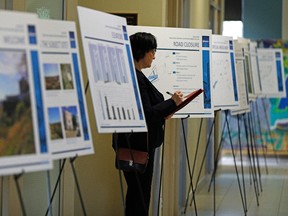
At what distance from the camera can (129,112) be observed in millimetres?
4559

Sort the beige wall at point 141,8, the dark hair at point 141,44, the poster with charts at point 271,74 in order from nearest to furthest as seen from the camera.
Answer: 1. the dark hair at point 141,44
2. the beige wall at point 141,8
3. the poster with charts at point 271,74

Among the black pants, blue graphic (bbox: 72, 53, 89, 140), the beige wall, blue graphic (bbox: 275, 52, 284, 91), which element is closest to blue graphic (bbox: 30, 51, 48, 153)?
blue graphic (bbox: 72, 53, 89, 140)

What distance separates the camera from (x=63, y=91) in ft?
12.6

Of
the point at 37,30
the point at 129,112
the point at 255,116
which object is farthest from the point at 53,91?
the point at 255,116

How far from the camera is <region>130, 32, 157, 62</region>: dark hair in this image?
5316mm

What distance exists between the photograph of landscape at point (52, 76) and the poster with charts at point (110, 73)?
42 cm

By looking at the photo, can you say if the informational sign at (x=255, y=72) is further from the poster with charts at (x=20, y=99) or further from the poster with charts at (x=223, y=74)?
the poster with charts at (x=20, y=99)

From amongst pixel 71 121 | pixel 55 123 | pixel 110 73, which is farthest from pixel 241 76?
pixel 55 123

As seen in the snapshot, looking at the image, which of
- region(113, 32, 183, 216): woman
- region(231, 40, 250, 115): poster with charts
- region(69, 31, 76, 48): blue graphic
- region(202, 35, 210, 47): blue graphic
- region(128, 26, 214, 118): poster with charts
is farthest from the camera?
region(231, 40, 250, 115): poster with charts

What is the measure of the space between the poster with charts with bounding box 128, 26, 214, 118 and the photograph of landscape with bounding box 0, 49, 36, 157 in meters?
2.97

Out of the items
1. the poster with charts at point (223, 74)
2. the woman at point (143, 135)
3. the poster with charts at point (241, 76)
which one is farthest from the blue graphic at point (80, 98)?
the poster with charts at point (241, 76)

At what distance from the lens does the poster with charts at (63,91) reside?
3.74m

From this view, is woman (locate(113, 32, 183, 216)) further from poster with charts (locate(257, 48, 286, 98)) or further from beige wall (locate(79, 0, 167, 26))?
poster with charts (locate(257, 48, 286, 98))

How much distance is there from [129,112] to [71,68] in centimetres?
73
